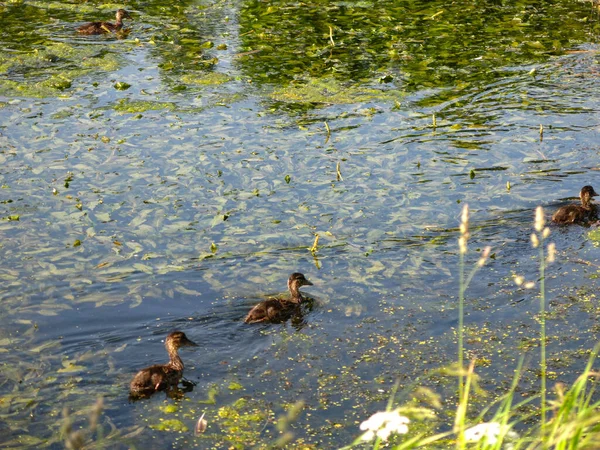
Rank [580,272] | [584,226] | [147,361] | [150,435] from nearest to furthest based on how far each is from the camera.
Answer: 1. [150,435]
2. [147,361]
3. [580,272]
4. [584,226]

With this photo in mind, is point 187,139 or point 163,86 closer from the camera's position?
point 187,139

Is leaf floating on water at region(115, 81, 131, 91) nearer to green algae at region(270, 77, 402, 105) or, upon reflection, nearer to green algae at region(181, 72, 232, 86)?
green algae at region(181, 72, 232, 86)

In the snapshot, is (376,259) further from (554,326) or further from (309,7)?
(309,7)

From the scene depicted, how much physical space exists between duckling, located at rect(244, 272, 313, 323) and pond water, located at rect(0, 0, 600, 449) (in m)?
0.11

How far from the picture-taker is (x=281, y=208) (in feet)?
32.5

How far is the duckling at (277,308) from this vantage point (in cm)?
775

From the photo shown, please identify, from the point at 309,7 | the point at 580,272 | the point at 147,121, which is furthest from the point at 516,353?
the point at 309,7

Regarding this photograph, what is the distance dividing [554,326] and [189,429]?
131 inches

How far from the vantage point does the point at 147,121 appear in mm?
12492

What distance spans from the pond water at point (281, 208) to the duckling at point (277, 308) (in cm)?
11

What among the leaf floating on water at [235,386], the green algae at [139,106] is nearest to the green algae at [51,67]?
the green algae at [139,106]

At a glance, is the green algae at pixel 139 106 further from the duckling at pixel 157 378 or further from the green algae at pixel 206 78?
the duckling at pixel 157 378

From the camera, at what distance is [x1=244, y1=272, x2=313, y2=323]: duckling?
7750 millimetres

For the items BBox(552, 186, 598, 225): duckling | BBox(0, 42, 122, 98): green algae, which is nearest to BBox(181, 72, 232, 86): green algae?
BBox(0, 42, 122, 98): green algae
